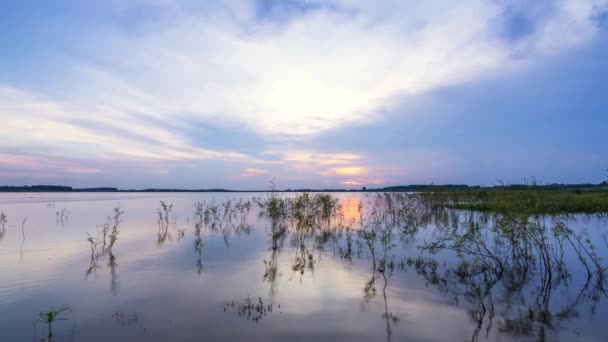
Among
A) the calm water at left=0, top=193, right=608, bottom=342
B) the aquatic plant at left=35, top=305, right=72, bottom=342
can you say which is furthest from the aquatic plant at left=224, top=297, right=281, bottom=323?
the aquatic plant at left=35, top=305, right=72, bottom=342

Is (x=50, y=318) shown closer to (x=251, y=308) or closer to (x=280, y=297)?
(x=251, y=308)

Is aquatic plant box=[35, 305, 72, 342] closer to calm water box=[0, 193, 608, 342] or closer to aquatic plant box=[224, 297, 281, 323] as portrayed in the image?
calm water box=[0, 193, 608, 342]

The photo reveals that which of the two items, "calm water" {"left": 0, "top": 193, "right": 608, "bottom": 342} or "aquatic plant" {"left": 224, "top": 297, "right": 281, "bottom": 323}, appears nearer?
"calm water" {"left": 0, "top": 193, "right": 608, "bottom": 342}

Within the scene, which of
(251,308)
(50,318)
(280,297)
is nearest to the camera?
(50,318)

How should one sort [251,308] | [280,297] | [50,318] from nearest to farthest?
[50,318] < [251,308] < [280,297]

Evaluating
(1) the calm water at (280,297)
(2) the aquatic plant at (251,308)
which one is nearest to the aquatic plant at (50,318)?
(1) the calm water at (280,297)

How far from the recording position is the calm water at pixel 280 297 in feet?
21.4

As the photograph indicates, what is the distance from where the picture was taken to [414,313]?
7445 mm

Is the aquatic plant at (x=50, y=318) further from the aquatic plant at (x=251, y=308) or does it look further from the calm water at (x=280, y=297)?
the aquatic plant at (x=251, y=308)

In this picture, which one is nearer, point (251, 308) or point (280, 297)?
point (251, 308)

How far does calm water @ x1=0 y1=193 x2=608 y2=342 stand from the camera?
21.4ft

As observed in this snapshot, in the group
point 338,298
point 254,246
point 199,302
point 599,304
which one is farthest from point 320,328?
point 254,246

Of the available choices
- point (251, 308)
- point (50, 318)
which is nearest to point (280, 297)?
point (251, 308)

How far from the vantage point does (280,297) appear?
28.0 feet
